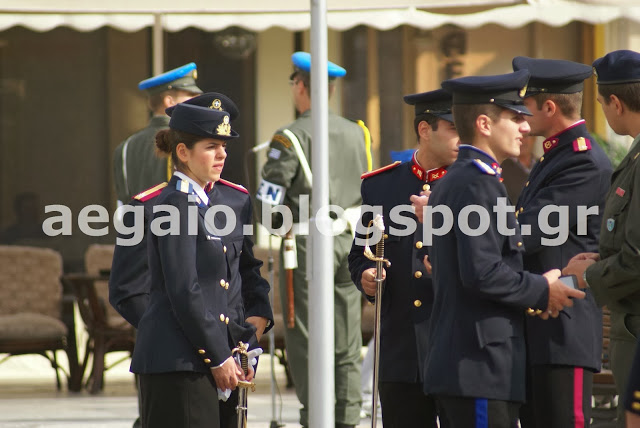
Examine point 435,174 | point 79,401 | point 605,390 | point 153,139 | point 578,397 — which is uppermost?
point 153,139

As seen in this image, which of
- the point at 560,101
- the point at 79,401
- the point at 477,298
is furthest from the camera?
the point at 79,401

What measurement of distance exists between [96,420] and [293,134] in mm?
2118

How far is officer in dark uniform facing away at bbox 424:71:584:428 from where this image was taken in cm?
407

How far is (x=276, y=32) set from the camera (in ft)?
37.9

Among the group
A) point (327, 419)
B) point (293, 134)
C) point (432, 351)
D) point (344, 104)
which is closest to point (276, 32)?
point (344, 104)

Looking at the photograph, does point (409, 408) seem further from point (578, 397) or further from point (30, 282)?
point (30, 282)

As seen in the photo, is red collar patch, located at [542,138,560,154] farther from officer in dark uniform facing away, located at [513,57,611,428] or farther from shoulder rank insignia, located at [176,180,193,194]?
shoulder rank insignia, located at [176,180,193,194]

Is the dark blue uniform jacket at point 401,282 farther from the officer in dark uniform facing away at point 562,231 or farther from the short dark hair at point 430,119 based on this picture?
the officer in dark uniform facing away at point 562,231

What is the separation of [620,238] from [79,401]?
5.26 meters

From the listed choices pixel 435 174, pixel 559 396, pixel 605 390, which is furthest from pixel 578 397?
pixel 605 390

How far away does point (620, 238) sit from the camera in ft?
14.3

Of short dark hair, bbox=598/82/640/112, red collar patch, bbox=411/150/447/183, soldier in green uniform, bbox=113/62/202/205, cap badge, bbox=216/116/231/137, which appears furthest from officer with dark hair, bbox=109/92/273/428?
soldier in green uniform, bbox=113/62/202/205

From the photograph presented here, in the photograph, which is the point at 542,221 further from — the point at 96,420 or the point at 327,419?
the point at 96,420

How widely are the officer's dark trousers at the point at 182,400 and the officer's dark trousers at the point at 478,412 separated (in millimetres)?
823
